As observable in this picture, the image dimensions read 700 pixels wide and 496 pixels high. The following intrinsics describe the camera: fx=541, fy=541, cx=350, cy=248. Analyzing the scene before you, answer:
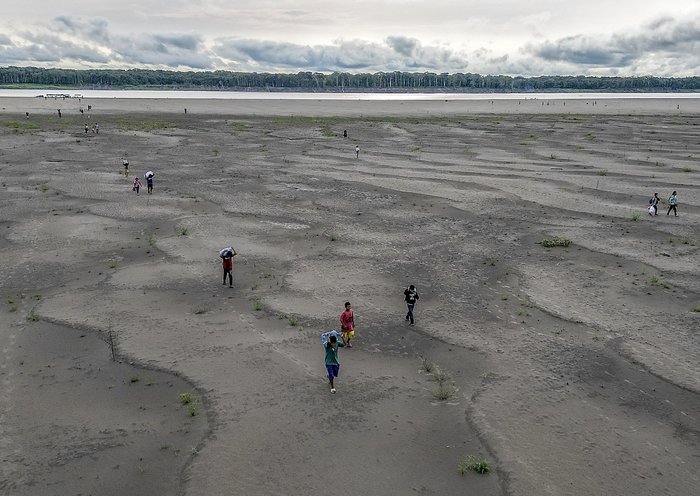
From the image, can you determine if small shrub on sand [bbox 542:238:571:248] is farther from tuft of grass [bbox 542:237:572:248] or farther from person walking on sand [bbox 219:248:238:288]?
person walking on sand [bbox 219:248:238:288]

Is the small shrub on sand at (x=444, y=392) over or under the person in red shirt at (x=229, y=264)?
under

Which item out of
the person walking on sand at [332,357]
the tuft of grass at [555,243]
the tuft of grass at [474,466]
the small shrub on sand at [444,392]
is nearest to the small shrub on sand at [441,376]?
the small shrub on sand at [444,392]

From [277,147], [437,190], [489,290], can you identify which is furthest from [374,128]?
[489,290]

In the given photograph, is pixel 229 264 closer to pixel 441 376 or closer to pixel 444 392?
pixel 441 376

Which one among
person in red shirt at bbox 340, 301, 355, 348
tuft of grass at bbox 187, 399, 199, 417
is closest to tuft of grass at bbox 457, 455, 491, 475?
person in red shirt at bbox 340, 301, 355, 348

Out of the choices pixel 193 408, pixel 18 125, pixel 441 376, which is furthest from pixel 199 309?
pixel 18 125

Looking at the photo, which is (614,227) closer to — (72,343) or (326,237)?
(326,237)

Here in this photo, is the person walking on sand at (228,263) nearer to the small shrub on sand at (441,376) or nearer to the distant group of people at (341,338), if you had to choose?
the distant group of people at (341,338)

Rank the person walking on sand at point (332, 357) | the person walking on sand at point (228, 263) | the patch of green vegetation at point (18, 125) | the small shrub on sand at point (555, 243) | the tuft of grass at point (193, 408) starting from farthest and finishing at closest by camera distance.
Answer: the patch of green vegetation at point (18, 125), the small shrub on sand at point (555, 243), the person walking on sand at point (228, 263), the person walking on sand at point (332, 357), the tuft of grass at point (193, 408)
